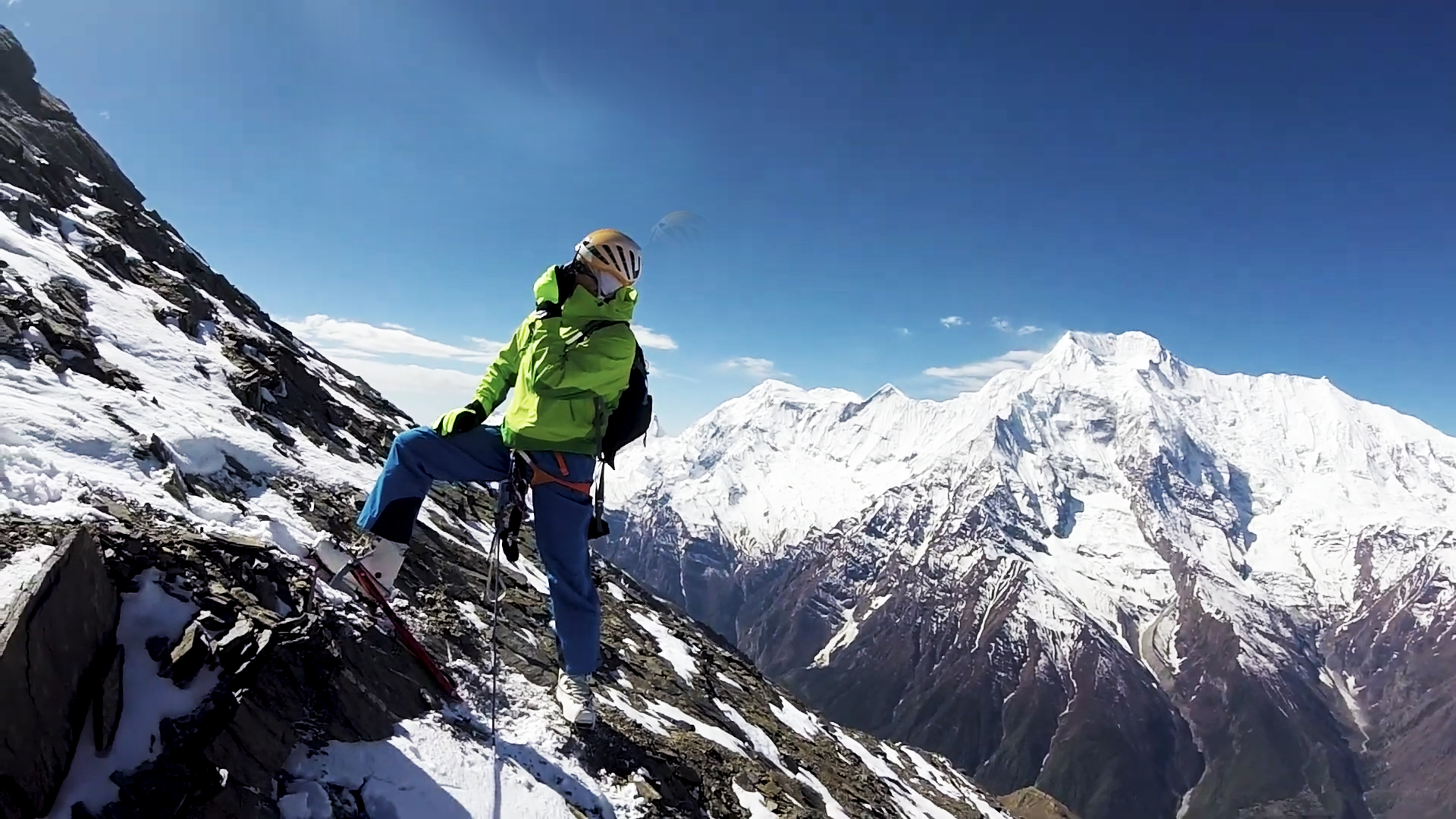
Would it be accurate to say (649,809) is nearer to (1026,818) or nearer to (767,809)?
(767,809)

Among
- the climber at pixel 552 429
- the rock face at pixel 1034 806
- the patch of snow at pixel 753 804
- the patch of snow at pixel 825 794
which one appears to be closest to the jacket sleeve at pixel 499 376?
the climber at pixel 552 429

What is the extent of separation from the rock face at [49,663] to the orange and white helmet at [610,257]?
5197 millimetres

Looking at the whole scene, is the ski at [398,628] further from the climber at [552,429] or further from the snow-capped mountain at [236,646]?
the climber at [552,429]

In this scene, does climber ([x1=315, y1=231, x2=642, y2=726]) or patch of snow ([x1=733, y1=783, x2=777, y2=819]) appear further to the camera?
patch of snow ([x1=733, y1=783, x2=777, y2=819])

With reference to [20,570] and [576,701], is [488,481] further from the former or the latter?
[20,570]

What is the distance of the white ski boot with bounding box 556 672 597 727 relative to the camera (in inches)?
390

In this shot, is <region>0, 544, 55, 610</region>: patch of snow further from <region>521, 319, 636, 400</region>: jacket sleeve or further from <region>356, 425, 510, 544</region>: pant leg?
<region>521, 319, 636, 400</region>: jacket sleeve

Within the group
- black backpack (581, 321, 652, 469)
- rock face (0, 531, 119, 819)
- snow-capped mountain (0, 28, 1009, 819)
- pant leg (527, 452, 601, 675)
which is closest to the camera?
rock face (0, 531, 119, 819)

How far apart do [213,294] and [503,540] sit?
40492mm

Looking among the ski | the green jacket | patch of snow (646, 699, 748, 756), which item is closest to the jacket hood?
the green jacket

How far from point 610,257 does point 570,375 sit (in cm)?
144

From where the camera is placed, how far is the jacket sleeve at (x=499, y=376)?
9102 mm

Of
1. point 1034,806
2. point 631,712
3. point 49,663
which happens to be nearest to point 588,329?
point 49,663

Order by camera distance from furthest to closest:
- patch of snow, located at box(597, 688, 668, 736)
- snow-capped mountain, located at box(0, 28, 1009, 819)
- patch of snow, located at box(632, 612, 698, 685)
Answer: patch of snow, located at box(632, 612, 698, 685) < patch of snow, located at box(597, 688, 668, 736) < snow-capped mountain, located at box(0, 28, 1009, 819)
